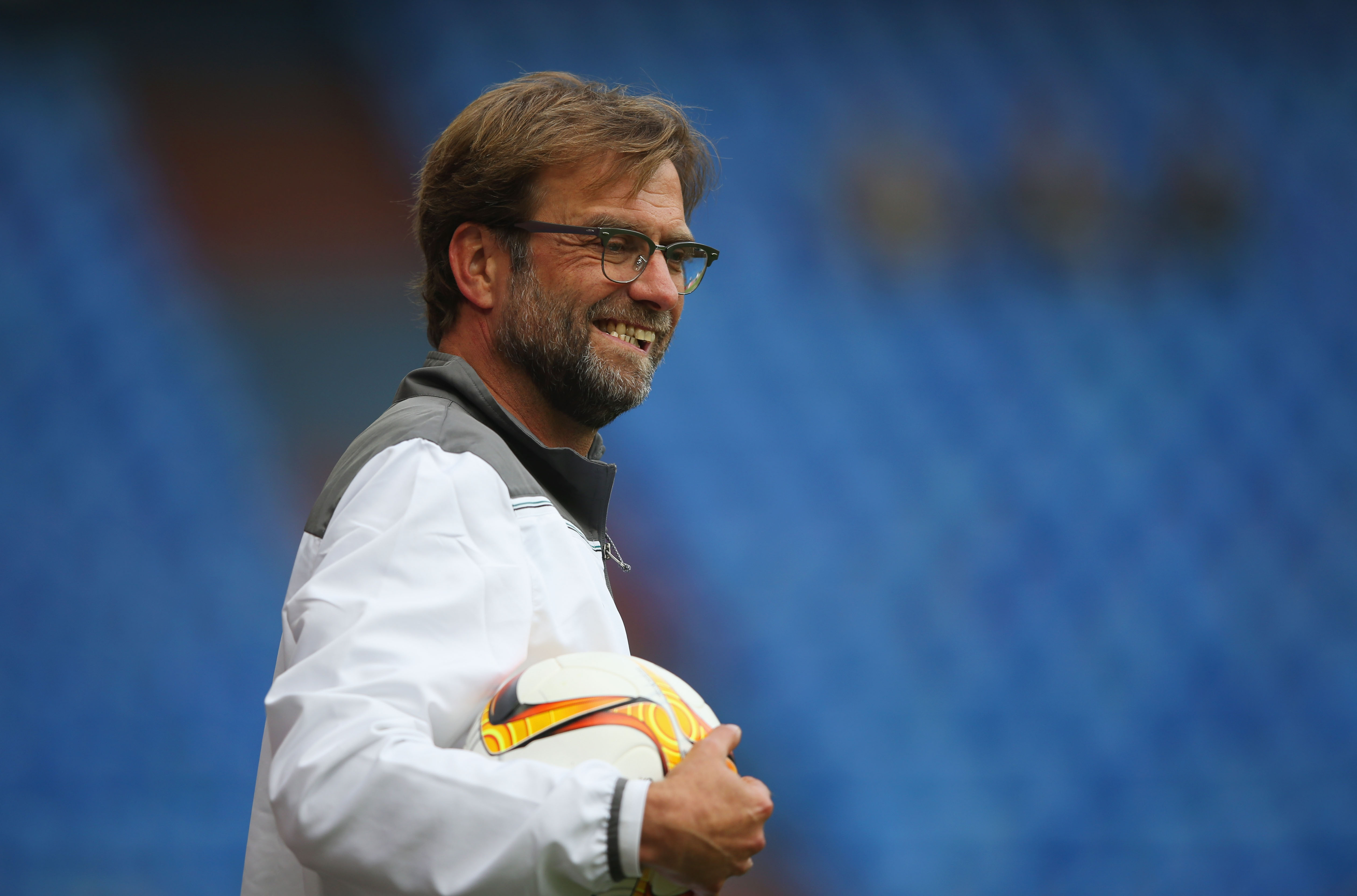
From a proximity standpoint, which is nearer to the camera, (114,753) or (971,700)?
(114,753)

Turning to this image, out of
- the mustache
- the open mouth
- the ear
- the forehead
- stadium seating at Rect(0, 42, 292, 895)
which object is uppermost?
the forehead

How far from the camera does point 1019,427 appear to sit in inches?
142

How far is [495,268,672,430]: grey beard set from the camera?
5.06 ft

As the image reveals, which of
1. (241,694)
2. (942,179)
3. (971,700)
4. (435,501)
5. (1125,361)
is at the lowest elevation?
(241,694)

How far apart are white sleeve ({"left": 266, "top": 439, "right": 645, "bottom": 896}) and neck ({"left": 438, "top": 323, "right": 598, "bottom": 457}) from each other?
412mm

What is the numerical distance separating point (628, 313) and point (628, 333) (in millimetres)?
33

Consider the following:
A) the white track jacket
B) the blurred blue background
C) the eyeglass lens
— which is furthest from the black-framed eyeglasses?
the blurred blue background

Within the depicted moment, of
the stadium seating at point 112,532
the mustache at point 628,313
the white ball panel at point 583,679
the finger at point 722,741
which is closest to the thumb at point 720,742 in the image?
the finger at point 722,741

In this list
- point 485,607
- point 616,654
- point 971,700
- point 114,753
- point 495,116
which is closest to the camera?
point 485,607

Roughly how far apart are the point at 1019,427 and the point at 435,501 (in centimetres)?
285

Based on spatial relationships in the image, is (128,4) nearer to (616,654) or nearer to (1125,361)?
(616,654)

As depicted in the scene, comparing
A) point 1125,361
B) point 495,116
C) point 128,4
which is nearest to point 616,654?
point 495,116

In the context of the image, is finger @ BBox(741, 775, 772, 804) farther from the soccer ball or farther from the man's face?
the man's face

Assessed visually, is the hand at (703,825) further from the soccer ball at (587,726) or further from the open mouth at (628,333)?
Result: the open mouth at (628,333)
